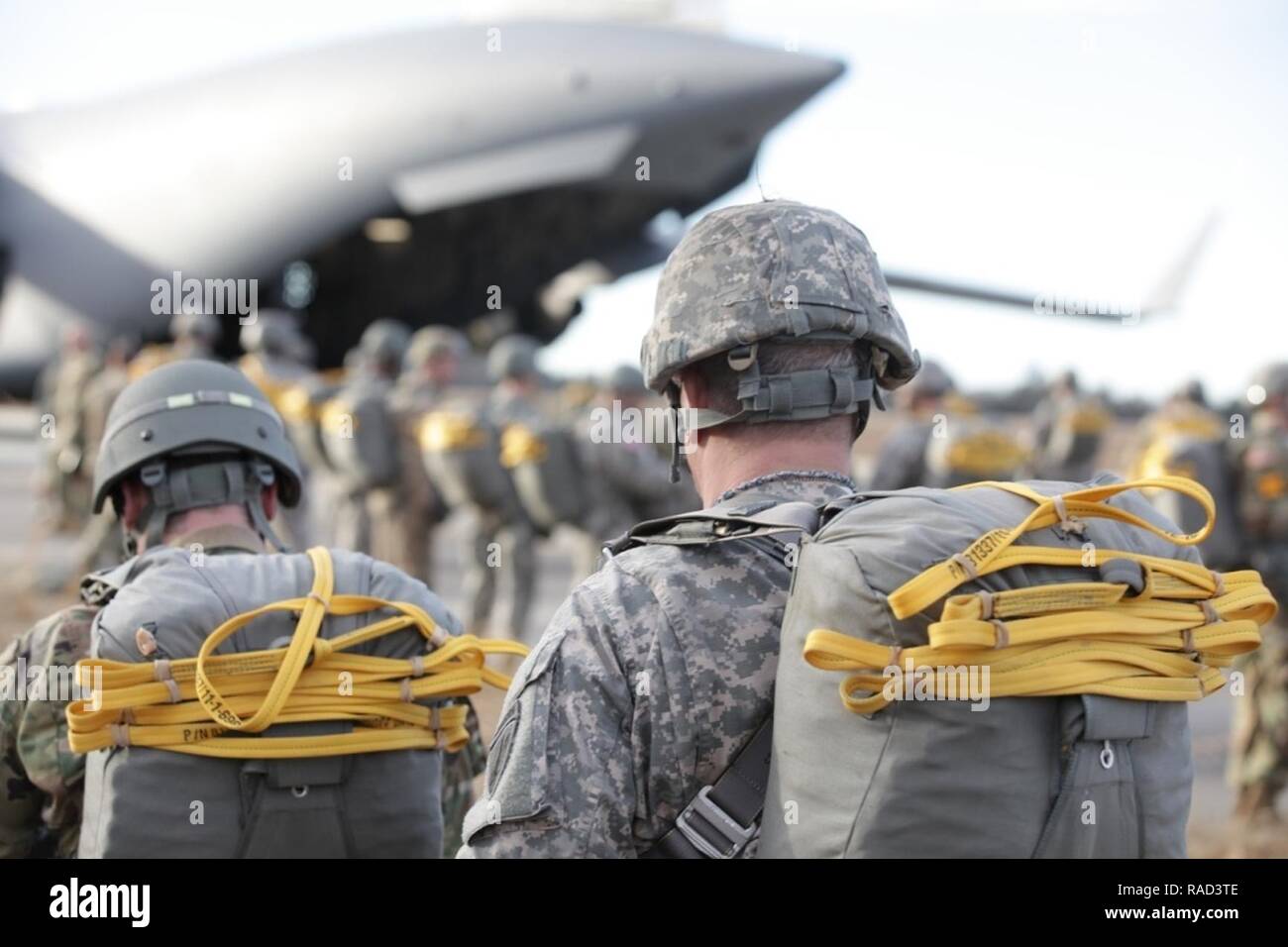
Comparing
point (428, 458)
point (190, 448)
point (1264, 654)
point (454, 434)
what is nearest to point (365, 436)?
point (428, 458)

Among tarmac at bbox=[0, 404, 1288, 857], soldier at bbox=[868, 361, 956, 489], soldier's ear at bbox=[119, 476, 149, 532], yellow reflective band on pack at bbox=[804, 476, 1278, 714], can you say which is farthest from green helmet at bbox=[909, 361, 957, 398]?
yellow reflective band on pack at bbox=[804, 476, 1278, 714]

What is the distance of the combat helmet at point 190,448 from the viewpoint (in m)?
2.78

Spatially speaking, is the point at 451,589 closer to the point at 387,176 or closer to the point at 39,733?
the point at 387,176

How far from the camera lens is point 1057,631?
158 centimetres

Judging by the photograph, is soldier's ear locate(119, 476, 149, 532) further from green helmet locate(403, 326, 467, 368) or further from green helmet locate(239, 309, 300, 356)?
green helmet locate(239, 309, 300, 356)

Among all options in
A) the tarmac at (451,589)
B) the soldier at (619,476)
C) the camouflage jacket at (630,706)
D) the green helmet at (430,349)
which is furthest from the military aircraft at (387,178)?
the camouflage jacket at (630,706)

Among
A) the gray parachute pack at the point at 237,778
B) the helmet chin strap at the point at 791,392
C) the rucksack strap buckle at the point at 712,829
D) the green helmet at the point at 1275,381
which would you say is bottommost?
the rucksack strap buckle at the point at 712,829

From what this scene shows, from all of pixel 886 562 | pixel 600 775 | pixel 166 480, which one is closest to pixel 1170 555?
pixel 886 562

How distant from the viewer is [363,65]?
14242 millimetres

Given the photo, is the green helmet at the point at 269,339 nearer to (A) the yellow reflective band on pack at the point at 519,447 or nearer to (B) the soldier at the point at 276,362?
(B) the soldier at the point at 276,362

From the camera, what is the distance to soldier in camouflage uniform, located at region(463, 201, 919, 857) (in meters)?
1.73

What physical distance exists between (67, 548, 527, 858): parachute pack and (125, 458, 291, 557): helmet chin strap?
0.30 meters

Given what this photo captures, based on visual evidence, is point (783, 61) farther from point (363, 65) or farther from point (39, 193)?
point (39, 193)
